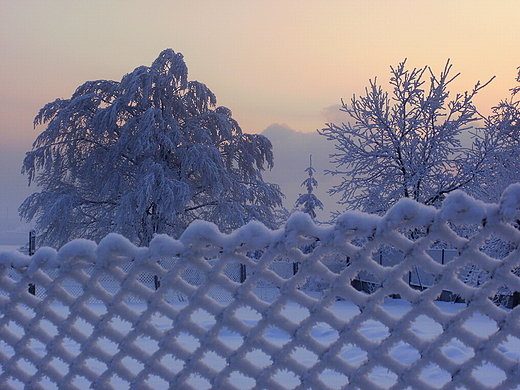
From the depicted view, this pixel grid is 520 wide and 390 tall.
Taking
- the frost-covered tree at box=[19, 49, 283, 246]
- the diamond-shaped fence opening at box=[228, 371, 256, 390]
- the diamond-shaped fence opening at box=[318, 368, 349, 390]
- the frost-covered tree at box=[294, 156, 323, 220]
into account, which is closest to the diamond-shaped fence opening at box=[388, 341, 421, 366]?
the diamond-shaped fence opening at box=[318, 368, 349, 390]

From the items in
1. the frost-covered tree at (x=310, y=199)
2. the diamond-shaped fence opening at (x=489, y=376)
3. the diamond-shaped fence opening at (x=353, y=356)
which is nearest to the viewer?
the diamond-shaped fence opening at (x=489, y=376)

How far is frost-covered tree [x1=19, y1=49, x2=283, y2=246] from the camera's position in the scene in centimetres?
1228

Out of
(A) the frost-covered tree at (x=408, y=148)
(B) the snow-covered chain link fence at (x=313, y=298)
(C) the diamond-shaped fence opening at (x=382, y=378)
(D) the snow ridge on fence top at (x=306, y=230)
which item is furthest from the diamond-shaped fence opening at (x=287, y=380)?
(A) the frost-covered tree at (x=408, y=148)

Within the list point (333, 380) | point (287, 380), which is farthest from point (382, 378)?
point (287, 380)

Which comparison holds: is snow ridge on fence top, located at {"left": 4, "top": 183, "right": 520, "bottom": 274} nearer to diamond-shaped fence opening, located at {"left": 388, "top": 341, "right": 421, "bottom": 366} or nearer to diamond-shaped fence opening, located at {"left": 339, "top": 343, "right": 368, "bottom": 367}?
diamond-shaped fence opening, located at {"left": 388, "top": 341, "right": 421, "bottom": 366}

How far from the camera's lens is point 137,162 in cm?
1346

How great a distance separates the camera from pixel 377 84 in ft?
34.0

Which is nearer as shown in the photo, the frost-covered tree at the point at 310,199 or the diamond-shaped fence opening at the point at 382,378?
the diamond-shaped fence opening at the point at 382,378

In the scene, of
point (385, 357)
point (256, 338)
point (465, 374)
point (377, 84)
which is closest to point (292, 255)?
point (256, 338)

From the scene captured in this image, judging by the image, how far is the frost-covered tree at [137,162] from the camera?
12.3 meters

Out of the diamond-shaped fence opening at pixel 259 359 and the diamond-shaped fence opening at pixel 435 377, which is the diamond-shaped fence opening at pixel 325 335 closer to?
the diamond-shaped fence opening at pixel 259 359

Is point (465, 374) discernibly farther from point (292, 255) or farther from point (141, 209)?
point (141, 209)

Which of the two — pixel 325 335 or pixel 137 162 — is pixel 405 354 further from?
pixel 137 162

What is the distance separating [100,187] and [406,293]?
1302 cm
